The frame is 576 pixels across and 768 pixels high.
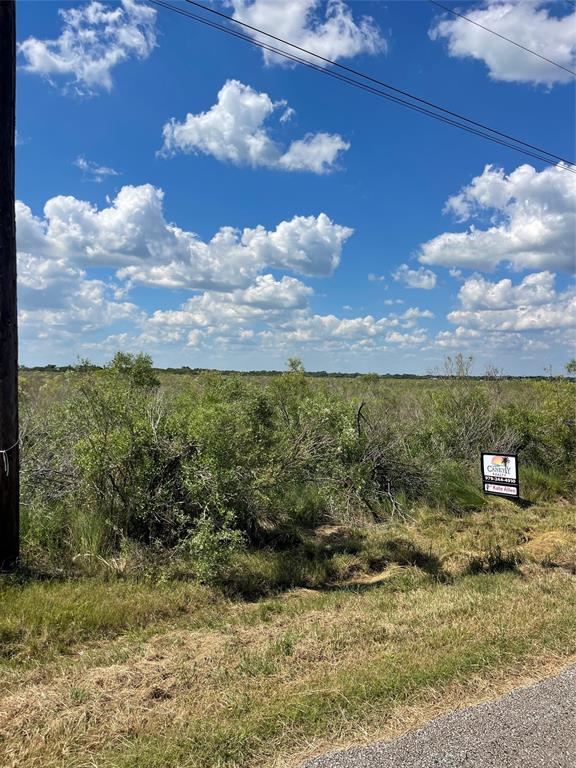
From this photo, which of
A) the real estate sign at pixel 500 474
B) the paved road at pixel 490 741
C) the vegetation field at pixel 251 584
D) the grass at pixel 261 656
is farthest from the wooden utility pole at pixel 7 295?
the real estate sign at pixel 500 474

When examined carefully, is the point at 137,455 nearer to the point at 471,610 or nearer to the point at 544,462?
the point at 471,610

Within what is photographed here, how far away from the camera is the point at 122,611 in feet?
15.7

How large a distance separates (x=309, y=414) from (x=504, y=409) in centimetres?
699

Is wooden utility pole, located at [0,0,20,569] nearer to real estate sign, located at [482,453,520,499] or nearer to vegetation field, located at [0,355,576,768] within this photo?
vegetation field, located at [0,355,576,768]

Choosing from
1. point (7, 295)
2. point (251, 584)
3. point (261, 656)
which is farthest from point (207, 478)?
point (7, 295)

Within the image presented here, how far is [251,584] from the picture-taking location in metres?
5.85

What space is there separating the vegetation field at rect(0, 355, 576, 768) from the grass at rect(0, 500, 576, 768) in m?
0.02

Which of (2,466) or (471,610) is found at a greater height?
(2,466)

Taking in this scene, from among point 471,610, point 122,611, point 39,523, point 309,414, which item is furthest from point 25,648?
point 309,414

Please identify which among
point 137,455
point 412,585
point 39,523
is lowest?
point 412,585

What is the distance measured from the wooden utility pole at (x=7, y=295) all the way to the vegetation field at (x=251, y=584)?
0.63 meters

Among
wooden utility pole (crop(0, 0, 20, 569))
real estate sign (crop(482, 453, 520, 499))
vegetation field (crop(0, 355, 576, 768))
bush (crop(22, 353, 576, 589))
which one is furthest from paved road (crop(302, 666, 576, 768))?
real estate sign (crop(482, 453, 520, 499))

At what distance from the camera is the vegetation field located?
3.21 meters

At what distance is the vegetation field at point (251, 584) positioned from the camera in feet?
10.5
